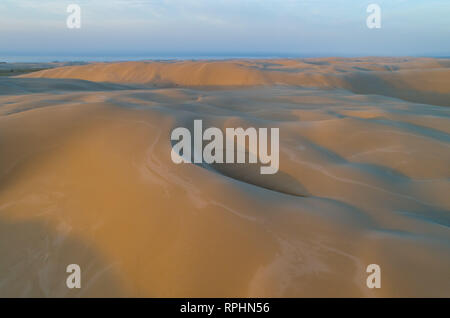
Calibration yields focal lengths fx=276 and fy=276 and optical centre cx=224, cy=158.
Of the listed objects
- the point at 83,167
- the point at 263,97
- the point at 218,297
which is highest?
the point at 263,97

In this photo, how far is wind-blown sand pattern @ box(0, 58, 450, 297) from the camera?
1.92 m

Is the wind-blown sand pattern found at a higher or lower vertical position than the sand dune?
lower

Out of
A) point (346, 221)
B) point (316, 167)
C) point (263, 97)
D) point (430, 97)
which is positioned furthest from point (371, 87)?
point (346, 221)

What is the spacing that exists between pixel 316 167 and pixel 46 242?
10.3ft

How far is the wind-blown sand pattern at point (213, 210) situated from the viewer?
6.30ft

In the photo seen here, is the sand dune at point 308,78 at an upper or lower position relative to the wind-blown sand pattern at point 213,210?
upper

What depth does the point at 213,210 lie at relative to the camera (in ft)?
7.90

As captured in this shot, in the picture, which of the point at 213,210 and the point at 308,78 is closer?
the point at 213,210

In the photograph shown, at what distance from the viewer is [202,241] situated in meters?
2.17

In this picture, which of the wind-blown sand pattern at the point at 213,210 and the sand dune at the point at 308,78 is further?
the sand dune at the point at 308,78

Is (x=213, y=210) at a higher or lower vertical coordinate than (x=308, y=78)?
lower

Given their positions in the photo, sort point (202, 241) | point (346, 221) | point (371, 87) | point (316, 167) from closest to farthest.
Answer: point (202, 241) → point (346, 221) → point (316, 167) → point (371, 87)

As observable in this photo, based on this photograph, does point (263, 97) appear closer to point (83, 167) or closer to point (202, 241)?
point (83, 167)

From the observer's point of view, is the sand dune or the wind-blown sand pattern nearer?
the wind-blown sand pattern
